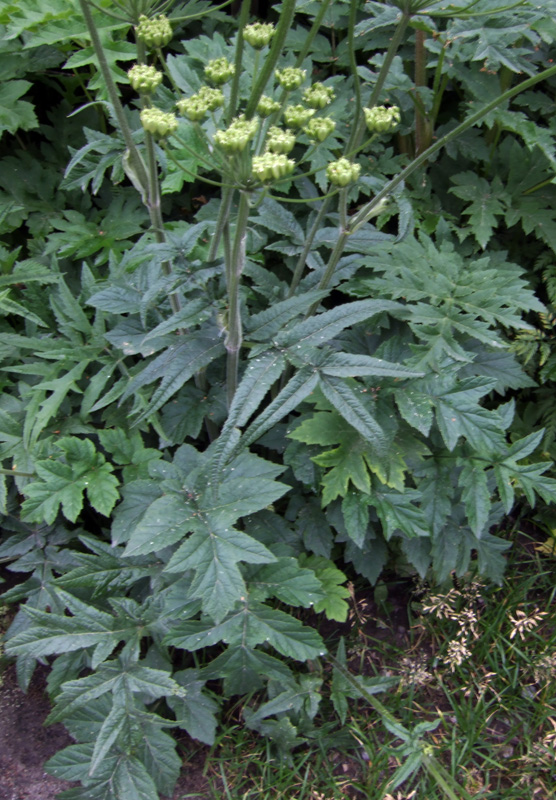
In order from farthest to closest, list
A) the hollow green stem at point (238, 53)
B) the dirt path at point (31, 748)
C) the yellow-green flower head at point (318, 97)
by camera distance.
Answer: the dirt path at point (31, 748), the yellow-green flower head at point (318, 97), the hollow green stem at point (238, 53)

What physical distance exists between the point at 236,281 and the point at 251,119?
0.46 metres

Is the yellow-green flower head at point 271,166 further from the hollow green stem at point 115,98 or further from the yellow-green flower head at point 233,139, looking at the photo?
the hollow green stem at point 115,98

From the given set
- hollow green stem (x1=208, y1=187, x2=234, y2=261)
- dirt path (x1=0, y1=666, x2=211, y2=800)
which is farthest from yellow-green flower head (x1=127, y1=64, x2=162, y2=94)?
dirt path (x1=0, y1=666, x2=211, y2=800)

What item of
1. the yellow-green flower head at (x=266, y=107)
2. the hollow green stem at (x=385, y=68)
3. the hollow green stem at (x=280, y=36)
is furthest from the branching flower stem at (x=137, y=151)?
the hollow green stem at (x=385, y=68)

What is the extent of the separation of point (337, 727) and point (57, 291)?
224 centimetres

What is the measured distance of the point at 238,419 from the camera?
190 cm

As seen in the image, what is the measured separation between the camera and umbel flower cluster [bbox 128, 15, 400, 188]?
63.2 inches

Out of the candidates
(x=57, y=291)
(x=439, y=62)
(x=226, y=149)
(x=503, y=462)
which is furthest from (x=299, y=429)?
(x=439, y=62)

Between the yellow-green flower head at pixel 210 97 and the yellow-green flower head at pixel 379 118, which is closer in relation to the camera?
the yellow-green flower head at pixel 210 97

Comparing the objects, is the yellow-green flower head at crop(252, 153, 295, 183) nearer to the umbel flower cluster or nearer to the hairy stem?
the umbel flower cluster

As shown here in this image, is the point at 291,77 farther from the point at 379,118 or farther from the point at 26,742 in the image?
the point at 26,742

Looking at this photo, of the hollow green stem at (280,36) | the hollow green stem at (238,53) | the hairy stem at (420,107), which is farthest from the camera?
the hairy stem at (420,107)

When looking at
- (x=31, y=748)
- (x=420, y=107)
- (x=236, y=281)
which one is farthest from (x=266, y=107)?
(x=31, y=748)

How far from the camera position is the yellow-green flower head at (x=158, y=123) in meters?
1.69
